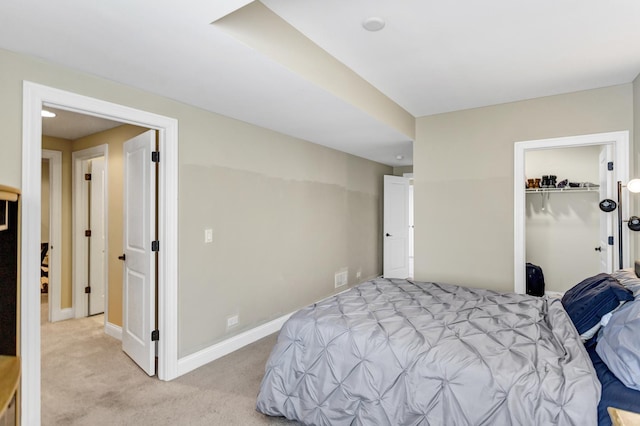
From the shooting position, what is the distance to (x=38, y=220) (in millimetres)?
1999

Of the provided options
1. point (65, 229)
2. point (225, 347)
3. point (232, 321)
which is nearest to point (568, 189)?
point (232, 321)

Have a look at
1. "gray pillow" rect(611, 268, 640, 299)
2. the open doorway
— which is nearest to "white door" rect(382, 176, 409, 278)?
the open doorway

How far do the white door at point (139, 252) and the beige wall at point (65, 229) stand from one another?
1.70 metres

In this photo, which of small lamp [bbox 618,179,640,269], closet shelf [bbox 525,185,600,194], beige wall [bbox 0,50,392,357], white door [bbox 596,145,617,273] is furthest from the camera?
closet shelf [bbox 525,185,600,194]

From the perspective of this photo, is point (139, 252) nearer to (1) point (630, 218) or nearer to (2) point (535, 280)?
(1) point (630, 218)

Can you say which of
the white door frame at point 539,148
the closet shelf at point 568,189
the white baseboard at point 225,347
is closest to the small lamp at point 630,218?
the white door frame at point 539,148

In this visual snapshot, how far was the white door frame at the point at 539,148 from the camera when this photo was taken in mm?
3098

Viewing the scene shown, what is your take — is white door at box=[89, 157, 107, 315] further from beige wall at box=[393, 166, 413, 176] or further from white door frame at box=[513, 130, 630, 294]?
white door frame at box=[513, 130, 630, 294]

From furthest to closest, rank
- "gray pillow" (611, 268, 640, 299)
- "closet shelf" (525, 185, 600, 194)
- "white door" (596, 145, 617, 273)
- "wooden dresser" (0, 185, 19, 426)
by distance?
"closet shelf" (525, 185, 600, 194)
"white door" (596, 145, 617, 273)
"gray pillow" (611, 268, 640, 299)
"wooden dresser" (0, 185, 19, 426)

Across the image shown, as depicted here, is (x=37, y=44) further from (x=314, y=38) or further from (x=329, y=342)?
(x=329, y=342)

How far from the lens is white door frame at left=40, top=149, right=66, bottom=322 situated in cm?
415

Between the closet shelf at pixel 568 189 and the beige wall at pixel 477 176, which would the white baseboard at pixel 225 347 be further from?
the closet shelf at pixel 568 189

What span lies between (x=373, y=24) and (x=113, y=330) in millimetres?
3974

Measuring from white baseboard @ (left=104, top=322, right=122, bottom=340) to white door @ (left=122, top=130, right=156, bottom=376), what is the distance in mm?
496
